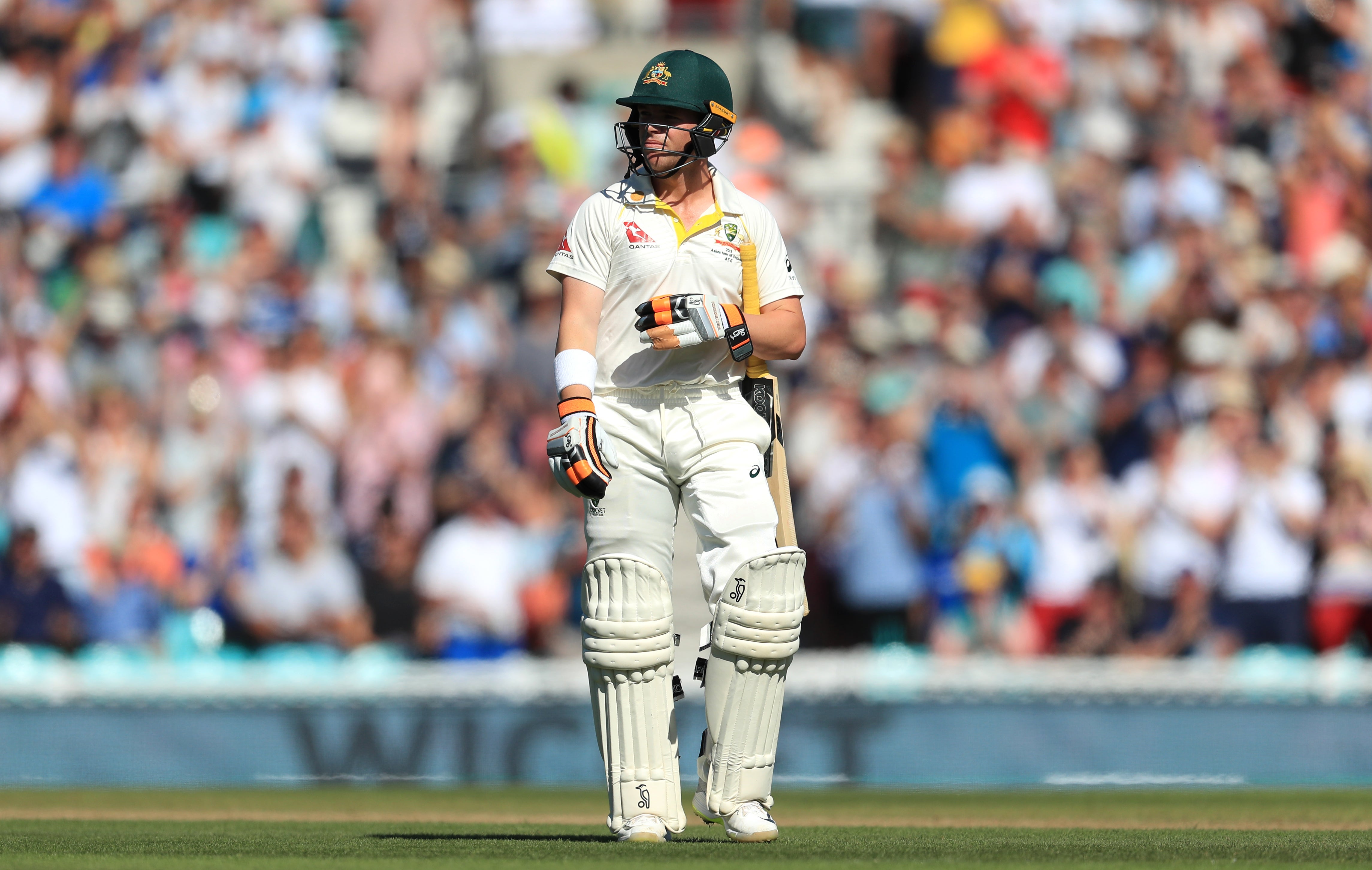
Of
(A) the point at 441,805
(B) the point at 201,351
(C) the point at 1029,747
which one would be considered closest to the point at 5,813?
(A) the point at 441,805

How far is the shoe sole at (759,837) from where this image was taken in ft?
21.6

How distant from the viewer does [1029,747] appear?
10.5m

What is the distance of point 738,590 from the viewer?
659 cm

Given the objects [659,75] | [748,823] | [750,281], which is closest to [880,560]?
[750,281]

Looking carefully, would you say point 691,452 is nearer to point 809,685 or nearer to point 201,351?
point 809,685

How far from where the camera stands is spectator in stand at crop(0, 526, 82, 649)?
11.6 metres

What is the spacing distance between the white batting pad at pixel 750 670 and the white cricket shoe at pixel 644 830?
0.22 metres

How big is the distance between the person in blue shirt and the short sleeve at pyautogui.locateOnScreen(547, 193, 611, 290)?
1000cm

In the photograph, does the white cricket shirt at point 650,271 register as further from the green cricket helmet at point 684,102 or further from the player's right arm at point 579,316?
the green cricket helmet at point 684,102

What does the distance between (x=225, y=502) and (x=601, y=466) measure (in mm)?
6546

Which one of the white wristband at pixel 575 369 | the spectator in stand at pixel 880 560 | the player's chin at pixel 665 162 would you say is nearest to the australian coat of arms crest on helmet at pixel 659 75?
the player's chin at pixel 665 162

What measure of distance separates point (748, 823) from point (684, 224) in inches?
74.0

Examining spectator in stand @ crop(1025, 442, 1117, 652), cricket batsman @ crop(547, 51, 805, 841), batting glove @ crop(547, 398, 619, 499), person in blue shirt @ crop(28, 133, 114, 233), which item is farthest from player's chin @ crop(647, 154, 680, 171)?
person in blue shirt @ crop(28, 133, 114, 233)

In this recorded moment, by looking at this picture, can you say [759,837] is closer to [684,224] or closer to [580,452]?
[580,452]
